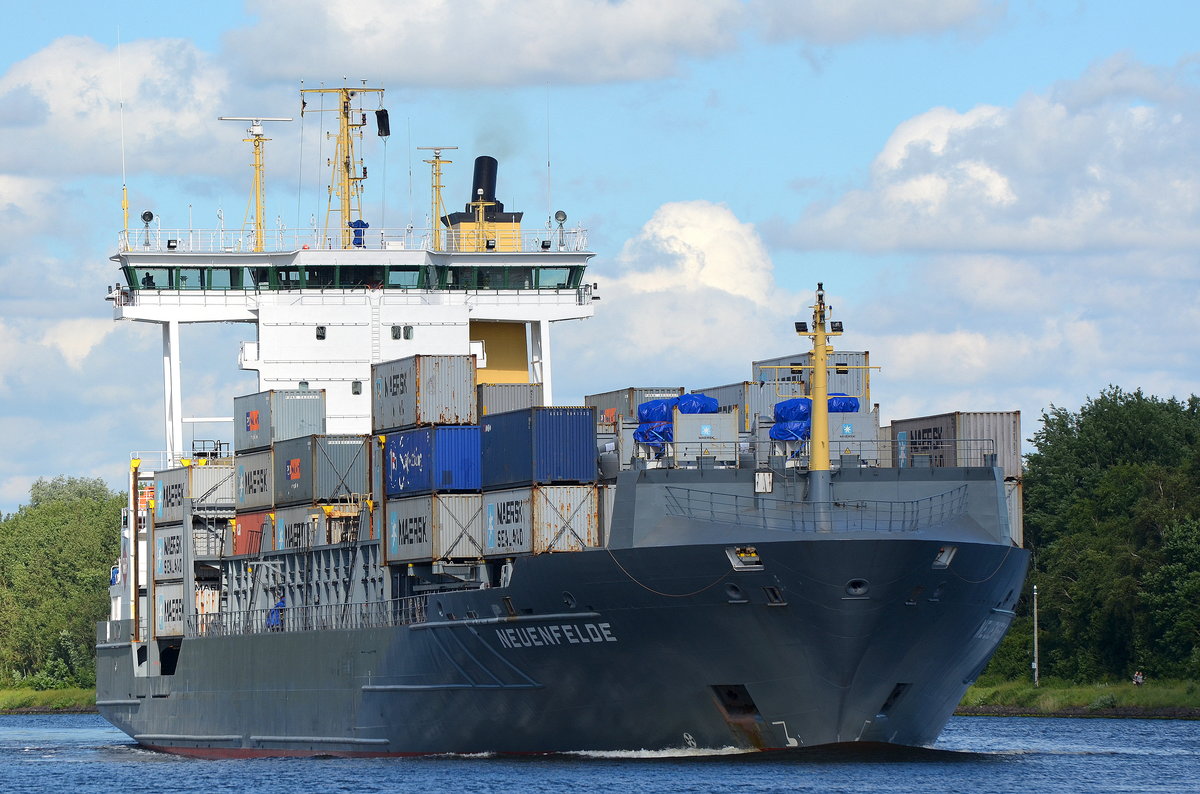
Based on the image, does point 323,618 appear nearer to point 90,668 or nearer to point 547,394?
point 547,394

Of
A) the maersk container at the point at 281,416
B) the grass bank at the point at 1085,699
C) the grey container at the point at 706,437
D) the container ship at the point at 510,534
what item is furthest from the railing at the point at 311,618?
the grass bank at the point at 1085,699

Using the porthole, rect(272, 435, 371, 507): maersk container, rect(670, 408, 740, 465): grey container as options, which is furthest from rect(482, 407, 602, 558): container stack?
rect(272, 435, 371, 507): maersk container

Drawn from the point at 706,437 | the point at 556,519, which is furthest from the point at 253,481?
the point at 706,437

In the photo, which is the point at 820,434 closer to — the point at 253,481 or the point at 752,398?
the point at 752,398

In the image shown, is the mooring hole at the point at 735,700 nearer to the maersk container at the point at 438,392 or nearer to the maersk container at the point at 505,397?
the maersk container at the point at 505,397

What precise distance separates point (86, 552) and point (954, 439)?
3090 inches

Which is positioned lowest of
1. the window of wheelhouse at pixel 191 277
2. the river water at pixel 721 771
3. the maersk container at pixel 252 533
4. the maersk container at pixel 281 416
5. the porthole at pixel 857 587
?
the river water at pixel 721 771

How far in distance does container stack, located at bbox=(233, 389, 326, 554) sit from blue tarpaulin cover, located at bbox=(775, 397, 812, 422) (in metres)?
13.4

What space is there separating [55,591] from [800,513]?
80.3 m

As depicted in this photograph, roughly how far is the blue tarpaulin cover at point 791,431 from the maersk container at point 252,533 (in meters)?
16.2

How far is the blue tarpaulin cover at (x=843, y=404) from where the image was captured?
4024 centimetres

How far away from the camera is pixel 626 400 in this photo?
49250 mm

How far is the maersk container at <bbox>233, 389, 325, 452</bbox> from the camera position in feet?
162

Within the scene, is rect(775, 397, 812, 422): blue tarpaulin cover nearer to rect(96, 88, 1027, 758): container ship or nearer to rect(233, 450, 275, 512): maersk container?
rect(96, 88, 1027, 758): container ship
